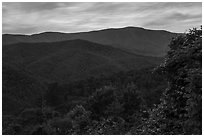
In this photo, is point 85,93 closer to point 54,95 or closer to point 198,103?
point 54,95

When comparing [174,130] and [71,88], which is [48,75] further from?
[174,130]

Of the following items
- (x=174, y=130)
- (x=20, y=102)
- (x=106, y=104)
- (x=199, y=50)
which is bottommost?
(x=20, y=102)

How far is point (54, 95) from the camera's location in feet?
284

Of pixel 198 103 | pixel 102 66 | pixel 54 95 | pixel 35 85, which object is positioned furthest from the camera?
pixel 102 66

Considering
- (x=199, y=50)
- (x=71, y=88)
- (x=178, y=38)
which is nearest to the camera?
(x=199, y=50)

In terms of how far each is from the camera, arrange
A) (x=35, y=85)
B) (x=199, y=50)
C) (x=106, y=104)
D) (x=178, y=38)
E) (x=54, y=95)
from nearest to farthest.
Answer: (x=199, y=50), (x=178, y=38), (x=106, y=104), (x=54, y=95), (x=35, y=85)

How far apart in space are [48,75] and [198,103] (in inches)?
6131

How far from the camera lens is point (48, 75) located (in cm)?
16250

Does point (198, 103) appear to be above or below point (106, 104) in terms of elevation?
above

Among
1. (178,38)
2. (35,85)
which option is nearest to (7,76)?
(35,85)

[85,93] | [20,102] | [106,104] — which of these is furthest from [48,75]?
[106,104]

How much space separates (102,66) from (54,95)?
→ 8850 centimetres

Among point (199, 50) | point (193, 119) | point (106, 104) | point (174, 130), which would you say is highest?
point (199, 50)

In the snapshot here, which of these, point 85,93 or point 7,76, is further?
point 7,76
